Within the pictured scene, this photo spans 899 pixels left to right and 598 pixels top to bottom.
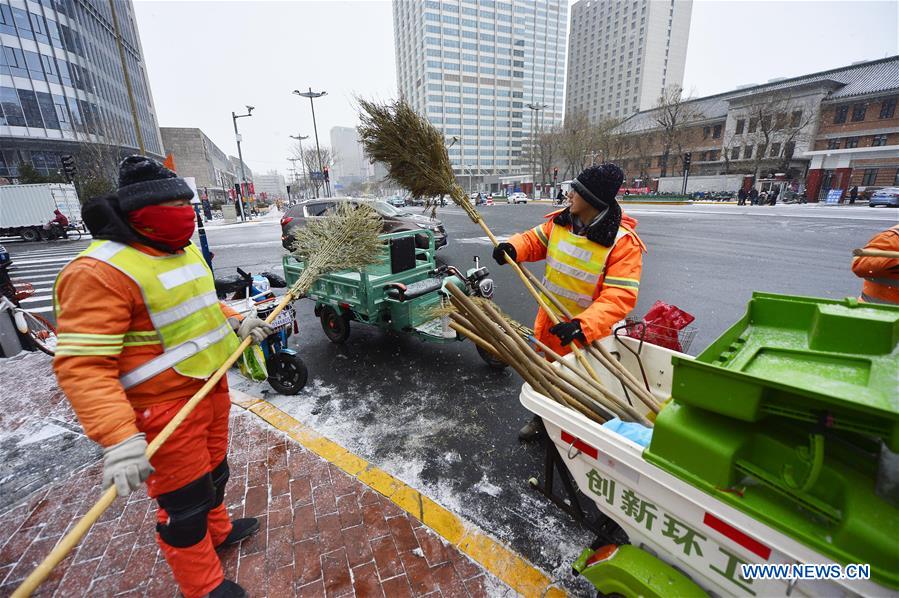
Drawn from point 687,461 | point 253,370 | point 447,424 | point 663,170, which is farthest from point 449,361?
point 663,170

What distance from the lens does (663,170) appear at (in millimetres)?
41406

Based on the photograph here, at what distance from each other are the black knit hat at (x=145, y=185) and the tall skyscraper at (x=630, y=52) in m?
94.6

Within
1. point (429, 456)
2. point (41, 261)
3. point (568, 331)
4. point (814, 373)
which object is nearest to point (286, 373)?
point (429, 456)

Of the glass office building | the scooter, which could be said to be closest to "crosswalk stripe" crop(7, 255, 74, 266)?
the scooter

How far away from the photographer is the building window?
3297 centimetres

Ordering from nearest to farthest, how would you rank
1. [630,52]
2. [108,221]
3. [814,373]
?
1. [814,373]
2. [108,221]
3. [630,52]

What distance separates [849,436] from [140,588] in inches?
125

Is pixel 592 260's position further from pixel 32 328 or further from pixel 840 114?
pixel 840 114

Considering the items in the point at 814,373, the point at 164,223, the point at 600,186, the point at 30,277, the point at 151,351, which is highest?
the point at 600,186

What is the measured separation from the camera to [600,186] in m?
2.57

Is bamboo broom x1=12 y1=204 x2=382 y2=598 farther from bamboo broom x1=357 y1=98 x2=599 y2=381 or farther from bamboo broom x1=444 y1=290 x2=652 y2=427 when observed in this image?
bamboo broom x1=444 y1=290 x2=652 y2=427

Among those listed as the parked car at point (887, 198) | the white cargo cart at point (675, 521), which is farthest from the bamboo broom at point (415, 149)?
the parked car at point (887, 198)

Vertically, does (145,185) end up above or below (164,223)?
above

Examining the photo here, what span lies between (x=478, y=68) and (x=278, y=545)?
95.0 m
